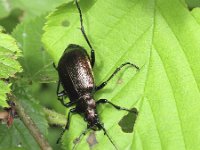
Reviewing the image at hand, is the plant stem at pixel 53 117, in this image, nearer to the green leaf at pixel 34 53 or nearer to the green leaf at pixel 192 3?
the green leaf at pixel 34 53

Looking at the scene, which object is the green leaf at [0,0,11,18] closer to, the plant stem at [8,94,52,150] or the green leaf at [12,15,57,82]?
the green leaf at [12,15,57,82]

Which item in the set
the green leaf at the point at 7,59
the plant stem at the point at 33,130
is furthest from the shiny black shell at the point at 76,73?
the plant stem at the point at 33,130

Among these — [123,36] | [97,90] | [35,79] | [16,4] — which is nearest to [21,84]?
[35,79]

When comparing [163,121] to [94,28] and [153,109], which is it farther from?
[94,28]

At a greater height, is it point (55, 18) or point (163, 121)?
point (55, 18)

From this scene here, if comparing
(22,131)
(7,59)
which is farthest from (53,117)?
(7,59)

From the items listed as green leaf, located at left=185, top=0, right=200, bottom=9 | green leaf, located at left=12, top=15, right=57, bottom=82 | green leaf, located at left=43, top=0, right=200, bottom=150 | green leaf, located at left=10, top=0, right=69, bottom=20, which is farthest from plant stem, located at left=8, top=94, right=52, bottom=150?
A: green leaf, located at left=10, top=0, right=69, bottom=20
